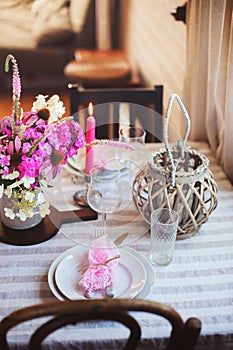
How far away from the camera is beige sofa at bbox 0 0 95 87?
4363 mm

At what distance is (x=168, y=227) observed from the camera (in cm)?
142

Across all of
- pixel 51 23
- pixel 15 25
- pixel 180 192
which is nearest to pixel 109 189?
pixel 180 192

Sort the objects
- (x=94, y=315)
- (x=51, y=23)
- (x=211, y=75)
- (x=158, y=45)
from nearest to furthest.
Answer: (x=94, y=315), (x=211, y=75), (x=158, y=45), (x=51, y=23)

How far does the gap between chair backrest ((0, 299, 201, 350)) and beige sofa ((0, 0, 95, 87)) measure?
3.62 meters

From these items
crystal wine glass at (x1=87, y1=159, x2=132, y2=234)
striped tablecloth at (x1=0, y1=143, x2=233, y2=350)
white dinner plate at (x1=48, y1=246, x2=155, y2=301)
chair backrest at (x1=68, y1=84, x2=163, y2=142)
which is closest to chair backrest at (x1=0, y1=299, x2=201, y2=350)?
striped tablecloth at (x1=0, y1=143, x2=233, y2=350)

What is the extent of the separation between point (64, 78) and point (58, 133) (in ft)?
10.3

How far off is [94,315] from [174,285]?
0.41m

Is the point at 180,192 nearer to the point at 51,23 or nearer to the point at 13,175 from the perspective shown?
the point at 13,175

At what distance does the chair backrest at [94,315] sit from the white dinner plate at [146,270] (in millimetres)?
275

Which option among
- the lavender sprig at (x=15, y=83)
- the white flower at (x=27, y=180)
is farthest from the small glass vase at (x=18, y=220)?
→ the lavender sprig at (x=15, y=83)

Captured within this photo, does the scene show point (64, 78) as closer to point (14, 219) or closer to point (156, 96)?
point (156, 96)

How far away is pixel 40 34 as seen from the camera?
439 centimetres

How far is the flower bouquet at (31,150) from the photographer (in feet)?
4.57

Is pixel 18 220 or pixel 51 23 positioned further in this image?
pixel 51 23
